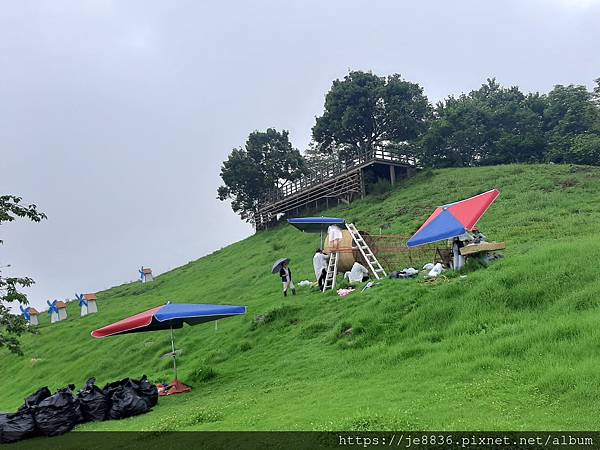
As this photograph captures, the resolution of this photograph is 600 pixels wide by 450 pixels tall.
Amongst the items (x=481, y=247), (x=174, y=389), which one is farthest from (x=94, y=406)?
(x=481, y=247)

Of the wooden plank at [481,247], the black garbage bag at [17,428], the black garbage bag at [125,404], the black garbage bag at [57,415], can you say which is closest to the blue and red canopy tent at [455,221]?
the wooden plank at [481,247]

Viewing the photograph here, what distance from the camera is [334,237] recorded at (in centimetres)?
1866

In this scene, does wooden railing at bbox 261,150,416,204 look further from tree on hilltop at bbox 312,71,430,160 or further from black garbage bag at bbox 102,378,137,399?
black garbage bag at bbox 102,378,137,399

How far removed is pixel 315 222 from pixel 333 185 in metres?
27.9

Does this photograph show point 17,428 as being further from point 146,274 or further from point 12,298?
point 146,274

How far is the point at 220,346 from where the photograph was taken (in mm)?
15633

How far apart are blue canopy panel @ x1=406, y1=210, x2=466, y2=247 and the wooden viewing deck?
29591 mm

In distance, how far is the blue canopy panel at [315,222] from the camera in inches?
774

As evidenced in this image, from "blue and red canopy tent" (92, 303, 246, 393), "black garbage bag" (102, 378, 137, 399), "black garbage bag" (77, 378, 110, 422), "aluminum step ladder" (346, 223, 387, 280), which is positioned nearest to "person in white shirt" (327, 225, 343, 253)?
"aluminum step ladder" (346, 223, 387, 280)

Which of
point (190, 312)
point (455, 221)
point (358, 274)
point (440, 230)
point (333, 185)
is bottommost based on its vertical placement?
point (358, 274)

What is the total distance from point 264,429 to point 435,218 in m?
9.55

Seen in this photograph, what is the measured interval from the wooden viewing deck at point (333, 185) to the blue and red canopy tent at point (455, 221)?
2958 cm

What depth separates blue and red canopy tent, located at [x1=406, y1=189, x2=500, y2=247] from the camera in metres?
13.6

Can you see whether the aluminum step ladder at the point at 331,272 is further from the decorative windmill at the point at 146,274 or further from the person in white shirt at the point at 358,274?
the decorative windmill at the point at 146,274
